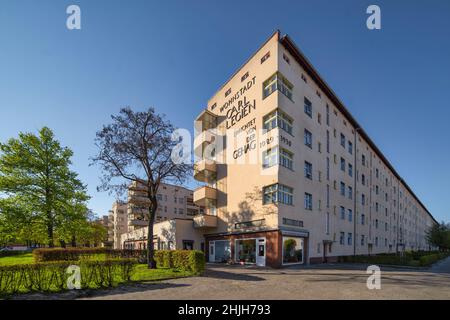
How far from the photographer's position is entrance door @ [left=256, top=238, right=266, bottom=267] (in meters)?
23.2

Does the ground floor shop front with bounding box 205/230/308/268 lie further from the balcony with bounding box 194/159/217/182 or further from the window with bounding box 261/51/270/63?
the window with bounding box 261/51/270/63

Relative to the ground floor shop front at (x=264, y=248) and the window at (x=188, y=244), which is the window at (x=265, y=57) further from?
the window at (x=188, y=244)

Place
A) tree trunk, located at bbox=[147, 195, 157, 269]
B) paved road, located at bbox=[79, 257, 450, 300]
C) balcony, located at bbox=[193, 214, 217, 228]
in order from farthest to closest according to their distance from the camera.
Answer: balcony, located at bbox=[193, 214, 217, 228], tree trunk, located at bbox=[147, 195, 157, 269], paved road, located at bbox=[79, 257, 450, 300]

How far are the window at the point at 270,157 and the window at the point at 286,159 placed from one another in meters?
0.60

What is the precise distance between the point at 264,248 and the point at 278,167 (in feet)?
23.2

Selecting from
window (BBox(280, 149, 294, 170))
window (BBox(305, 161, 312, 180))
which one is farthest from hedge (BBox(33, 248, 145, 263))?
window (BBox(305, 161, 312, 180))

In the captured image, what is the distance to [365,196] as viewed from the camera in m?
42.5

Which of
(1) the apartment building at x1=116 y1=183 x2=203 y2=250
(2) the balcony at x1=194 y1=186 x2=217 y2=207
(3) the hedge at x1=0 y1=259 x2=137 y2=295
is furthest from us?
(2) the balcony at x1=194 y1=186 x2=217 y2=207

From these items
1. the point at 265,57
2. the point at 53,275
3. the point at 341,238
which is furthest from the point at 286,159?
the point at 53,275

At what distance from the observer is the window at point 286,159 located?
23.9m

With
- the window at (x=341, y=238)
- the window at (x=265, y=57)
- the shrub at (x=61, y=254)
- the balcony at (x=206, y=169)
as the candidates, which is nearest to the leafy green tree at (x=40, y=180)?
the shrub at (x=61, y=254)

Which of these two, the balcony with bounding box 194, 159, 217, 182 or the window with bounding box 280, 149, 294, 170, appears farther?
the balcony with bounding box 194, 159, 217, 182

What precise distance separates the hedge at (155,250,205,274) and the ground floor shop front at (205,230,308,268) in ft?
25.6
